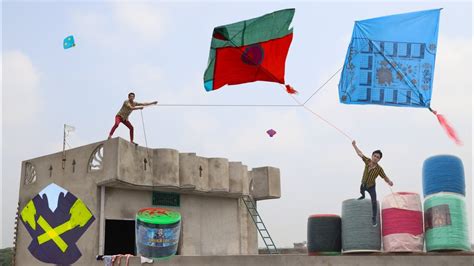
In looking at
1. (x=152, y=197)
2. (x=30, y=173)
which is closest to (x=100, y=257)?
(x=152, y=197)

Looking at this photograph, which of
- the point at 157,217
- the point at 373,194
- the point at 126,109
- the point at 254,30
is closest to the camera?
the point at 373,194

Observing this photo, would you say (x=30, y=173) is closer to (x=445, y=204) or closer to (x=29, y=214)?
(x=29, y=214)

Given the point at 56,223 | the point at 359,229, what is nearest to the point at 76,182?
the point at 56,223

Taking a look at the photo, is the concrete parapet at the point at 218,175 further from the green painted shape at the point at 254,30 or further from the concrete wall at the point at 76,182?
the green painted shape at the point at 254,30

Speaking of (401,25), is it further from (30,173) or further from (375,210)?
(30,173)

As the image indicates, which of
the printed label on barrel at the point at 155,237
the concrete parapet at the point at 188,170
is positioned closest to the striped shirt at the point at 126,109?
the concrete parapet at the point at 188,170

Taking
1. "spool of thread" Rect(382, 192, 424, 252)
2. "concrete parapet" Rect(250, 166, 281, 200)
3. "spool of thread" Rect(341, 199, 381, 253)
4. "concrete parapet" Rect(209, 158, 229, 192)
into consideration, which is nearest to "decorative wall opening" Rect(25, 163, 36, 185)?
"concrete parapet" Rect(209, 158, 229, 192)

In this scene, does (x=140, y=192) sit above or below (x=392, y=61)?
below

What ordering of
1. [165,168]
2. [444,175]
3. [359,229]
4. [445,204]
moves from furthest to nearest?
[165,168], [359,229], [444,175], [445,204]

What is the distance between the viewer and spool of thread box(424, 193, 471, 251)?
9.74 metres

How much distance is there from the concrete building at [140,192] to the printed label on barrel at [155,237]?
3636 millimetres

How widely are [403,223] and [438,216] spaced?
0.66 metres

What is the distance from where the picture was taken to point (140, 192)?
19.6 metres

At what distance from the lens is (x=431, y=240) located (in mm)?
10047
